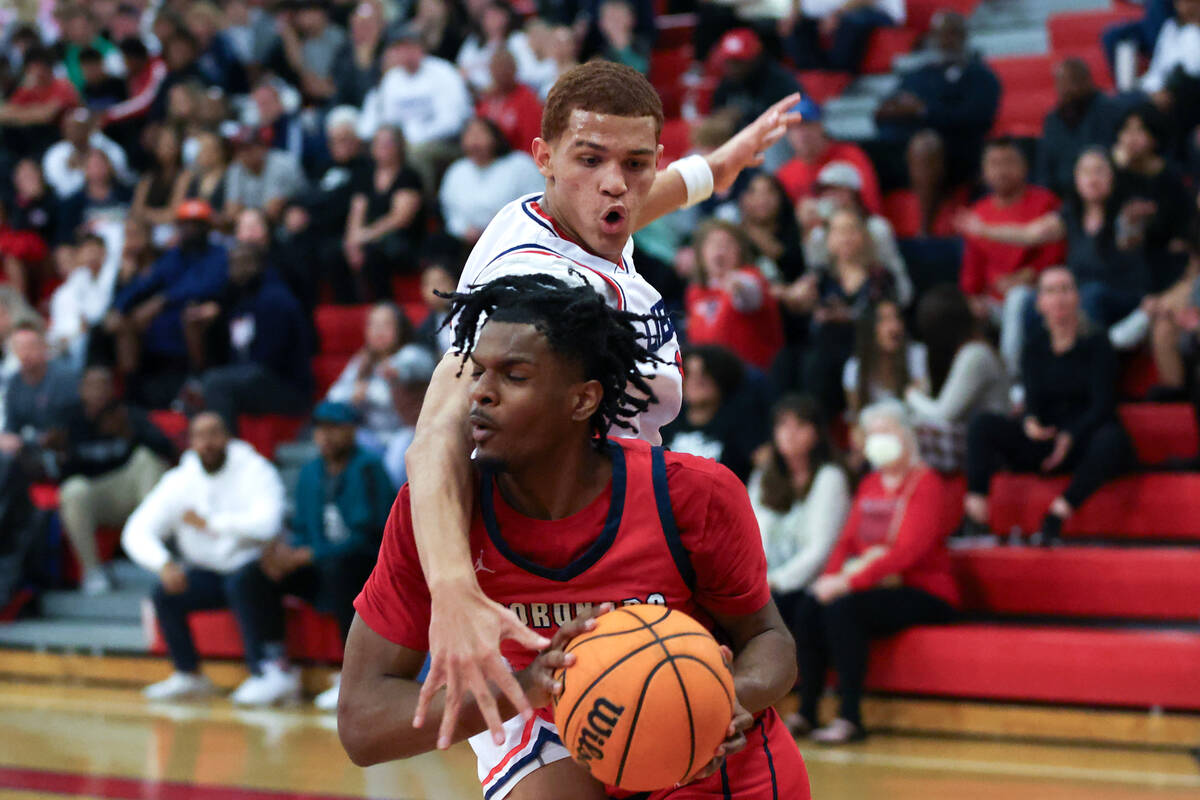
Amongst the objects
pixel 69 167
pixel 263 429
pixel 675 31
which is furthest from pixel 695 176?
pixel 69 167

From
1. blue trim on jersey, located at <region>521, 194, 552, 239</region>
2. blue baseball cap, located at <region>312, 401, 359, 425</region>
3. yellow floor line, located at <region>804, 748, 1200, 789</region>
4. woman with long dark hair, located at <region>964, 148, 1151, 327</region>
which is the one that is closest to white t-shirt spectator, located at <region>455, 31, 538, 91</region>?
blue baseball cap, located at <region>312, 401, 359, 425</region>

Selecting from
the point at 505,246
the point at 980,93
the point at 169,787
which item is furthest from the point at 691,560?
the point at 980,93

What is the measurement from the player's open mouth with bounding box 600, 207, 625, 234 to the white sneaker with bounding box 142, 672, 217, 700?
6.09m

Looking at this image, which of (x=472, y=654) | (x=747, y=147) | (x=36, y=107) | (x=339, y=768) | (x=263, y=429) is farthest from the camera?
(x=36, y=107)

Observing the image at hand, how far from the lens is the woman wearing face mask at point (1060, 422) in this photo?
7.01 metres

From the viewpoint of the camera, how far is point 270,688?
783cm

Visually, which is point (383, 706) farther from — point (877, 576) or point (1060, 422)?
point (1060, 422)

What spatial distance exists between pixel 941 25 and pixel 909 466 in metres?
4.23

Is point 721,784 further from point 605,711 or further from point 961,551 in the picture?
point 961,551

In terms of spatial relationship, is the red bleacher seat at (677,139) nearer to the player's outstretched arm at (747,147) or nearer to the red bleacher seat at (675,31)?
the red bleacher seat at (675,31)

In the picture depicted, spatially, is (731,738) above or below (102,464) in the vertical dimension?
above

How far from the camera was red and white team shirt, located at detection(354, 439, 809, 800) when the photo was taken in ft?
8.37

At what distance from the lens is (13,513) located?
9.42 meters

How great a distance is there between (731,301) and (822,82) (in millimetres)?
3856
